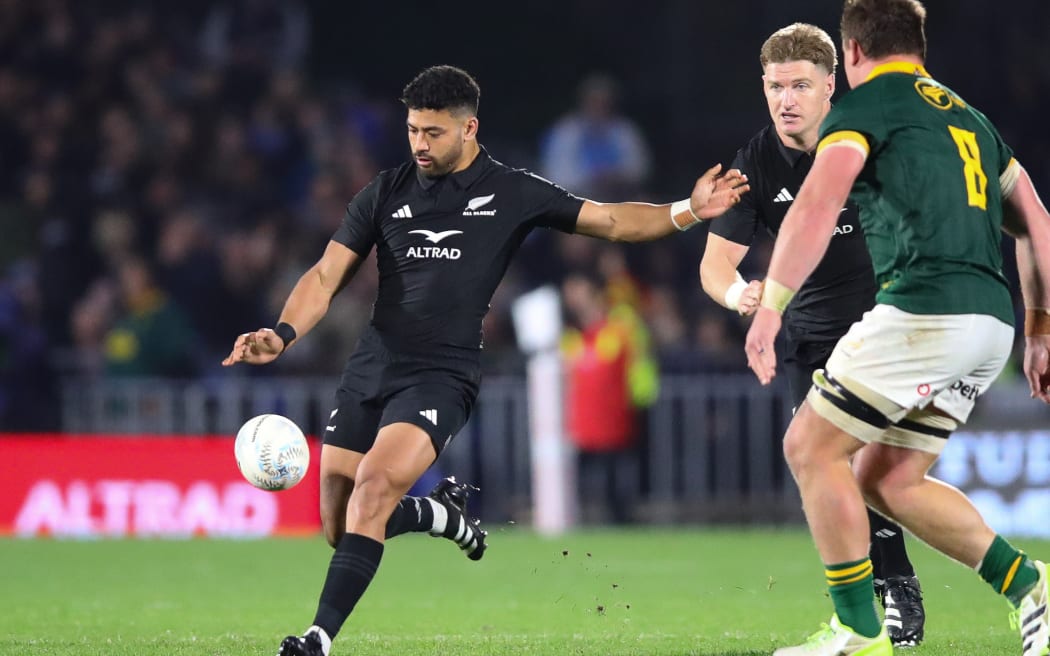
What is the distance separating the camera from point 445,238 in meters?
7.48

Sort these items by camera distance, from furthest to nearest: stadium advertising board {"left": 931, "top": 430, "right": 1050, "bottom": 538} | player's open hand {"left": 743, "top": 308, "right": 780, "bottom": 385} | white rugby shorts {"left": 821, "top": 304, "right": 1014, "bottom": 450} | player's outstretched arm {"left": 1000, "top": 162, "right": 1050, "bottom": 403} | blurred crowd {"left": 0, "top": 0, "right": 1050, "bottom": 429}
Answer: blurred crowd {"left": 0, "top": 0, "right": 1050, "bottom": 429}, stadium advertising board {"left": 931, "top": 430, "right": 1050, "bottom": 538}, player's outstretched arm {"left": 1000, "top": 162, "right": 1050, "bottom": 403}, white rugby shorts {"left": 821, "top": 304, "right": 1014, "bottom": 450}, player's open hand {"left": 743, "top": 308, "right": 780, "bottom": 385}

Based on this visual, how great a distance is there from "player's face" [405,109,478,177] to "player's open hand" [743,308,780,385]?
6.73 ft

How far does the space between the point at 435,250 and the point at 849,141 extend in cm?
222

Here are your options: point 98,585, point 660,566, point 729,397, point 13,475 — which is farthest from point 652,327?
point 98,585

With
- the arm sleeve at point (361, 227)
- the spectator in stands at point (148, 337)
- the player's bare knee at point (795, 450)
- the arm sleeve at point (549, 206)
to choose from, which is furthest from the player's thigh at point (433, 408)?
the spectator in stands at point (148, 337)

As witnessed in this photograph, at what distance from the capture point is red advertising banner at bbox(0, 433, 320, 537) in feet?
51.0

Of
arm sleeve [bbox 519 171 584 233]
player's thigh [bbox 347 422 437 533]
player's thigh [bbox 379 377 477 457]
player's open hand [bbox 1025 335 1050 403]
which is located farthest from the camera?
arm sleeve [bbox 519 171 584 233]

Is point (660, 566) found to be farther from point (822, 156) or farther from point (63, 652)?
point (822, 156)

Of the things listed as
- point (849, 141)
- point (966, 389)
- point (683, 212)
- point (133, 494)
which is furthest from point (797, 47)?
point (133, 494)

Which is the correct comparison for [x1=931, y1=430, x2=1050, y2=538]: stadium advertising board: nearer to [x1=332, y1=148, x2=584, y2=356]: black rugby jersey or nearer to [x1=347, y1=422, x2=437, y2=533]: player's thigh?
[x1=332, y1=148, x2=584, y2=356]: black rugby jersey

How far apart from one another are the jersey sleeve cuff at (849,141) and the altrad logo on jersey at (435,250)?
2052 mm

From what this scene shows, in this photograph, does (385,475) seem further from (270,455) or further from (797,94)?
(797,94)

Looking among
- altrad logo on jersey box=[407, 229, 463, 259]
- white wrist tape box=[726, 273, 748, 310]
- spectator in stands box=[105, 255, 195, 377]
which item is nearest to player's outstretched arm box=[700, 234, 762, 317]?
white wrist tape box=[726, 273, 748, 310]

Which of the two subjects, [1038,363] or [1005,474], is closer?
A: [1038,363]
